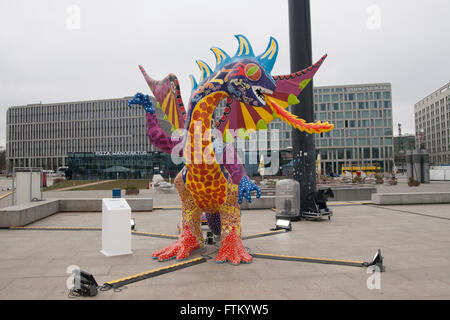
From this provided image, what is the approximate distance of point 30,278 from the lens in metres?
4.36

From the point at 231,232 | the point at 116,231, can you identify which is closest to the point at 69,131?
the point at 116,231

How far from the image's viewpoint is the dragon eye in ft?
15.7

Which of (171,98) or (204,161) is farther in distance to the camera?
(171,98)

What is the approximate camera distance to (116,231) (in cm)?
569

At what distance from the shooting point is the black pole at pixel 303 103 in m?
9.73

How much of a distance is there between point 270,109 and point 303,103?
507cm

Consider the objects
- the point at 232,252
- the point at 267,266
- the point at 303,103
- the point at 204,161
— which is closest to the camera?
the point at 204,161

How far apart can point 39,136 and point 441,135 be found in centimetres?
10175

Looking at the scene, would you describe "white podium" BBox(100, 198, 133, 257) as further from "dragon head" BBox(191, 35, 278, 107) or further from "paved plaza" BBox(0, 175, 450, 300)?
"dragon head" BBox(191, 35, 278, 107)

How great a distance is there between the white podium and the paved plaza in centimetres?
20

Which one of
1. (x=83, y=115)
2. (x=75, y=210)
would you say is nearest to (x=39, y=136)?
(x=83, y=115)

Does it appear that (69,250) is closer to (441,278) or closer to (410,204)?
(441,278)

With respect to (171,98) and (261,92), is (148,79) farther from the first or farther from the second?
(261,92)

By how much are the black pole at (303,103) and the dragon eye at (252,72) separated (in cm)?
520
